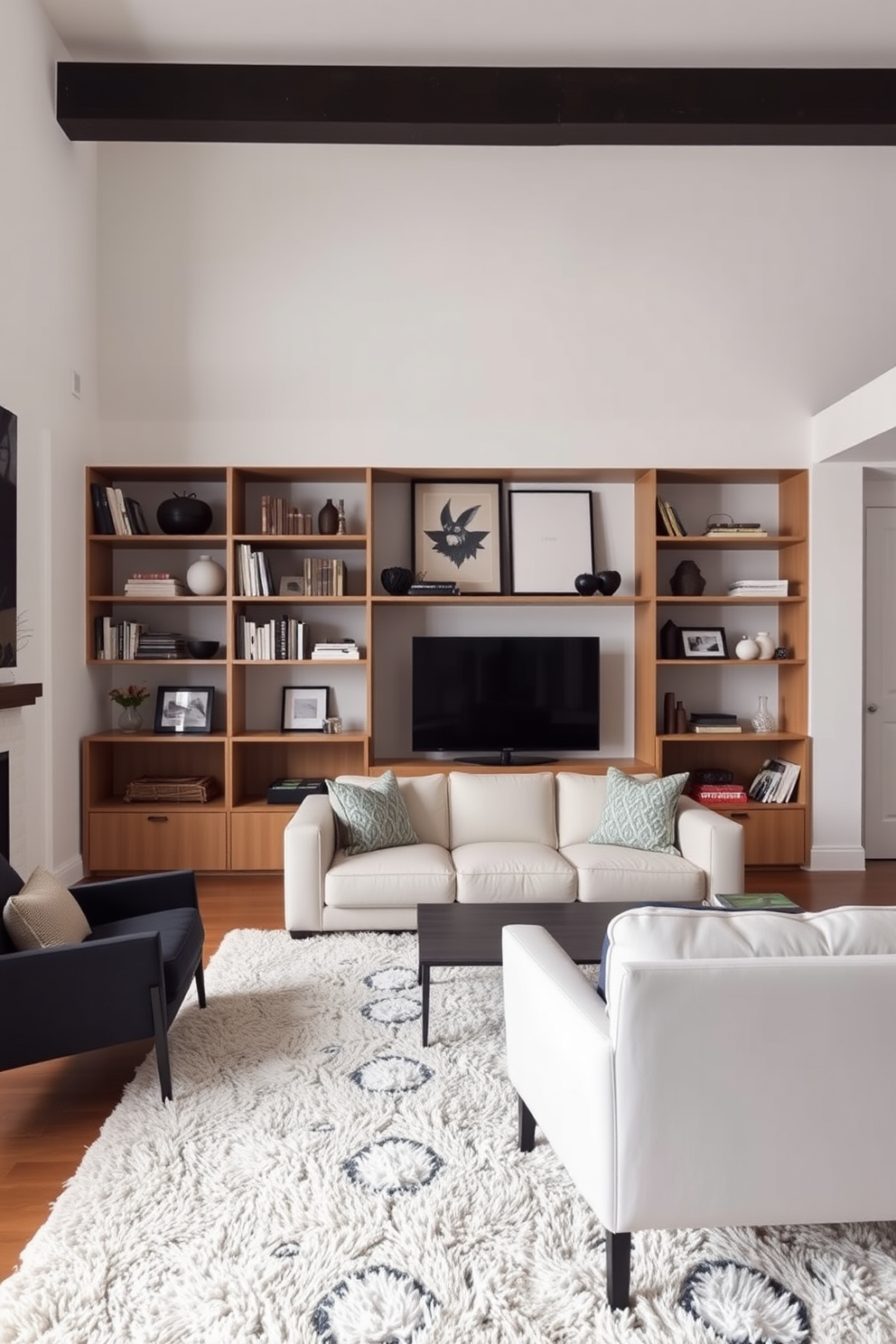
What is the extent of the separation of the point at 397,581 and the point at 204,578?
109 centimetres

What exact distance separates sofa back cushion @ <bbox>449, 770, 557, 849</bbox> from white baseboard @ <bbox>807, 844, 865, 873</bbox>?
1780mm

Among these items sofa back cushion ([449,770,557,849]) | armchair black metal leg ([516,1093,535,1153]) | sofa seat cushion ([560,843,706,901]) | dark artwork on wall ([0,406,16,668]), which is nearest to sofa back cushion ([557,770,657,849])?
sofa back cushion ([449,770,557,849])

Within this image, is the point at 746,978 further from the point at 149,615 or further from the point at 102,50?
the point at 102,50

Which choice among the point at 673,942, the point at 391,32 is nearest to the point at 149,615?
the point at 391,32

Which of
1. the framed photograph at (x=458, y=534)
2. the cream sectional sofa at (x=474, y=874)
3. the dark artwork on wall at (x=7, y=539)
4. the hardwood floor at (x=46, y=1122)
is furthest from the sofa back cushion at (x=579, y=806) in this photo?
the dark artwork on wall at (x=7, y=539)

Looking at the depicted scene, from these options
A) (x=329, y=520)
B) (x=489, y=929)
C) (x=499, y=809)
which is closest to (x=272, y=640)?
(x=329, y=520)

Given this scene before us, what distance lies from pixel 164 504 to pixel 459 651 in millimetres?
1878

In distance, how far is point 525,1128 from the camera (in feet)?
7.82

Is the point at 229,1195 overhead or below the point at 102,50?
below

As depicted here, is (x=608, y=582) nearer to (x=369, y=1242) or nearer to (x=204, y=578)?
(x=204, y=578)

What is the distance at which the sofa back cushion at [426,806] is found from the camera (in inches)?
179

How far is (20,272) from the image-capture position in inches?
168

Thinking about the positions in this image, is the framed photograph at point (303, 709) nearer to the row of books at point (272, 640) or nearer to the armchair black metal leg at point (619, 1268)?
the row of books at point (272, 640)

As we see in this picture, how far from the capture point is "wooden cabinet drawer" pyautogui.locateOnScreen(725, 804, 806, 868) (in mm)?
5344
